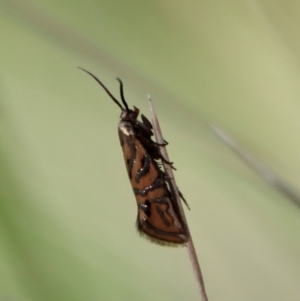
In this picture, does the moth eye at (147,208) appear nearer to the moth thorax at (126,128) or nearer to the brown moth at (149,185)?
the brown moth at (149,185)

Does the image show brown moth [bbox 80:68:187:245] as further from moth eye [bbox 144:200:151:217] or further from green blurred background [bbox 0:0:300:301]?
green blurred background [bbox 0:0:300:301]

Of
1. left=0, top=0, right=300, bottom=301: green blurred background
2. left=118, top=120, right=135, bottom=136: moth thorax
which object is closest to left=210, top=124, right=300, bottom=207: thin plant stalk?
left=0, top=0, right=300, bottom=301: green blurred background

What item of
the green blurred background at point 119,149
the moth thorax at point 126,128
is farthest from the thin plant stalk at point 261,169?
the moth thorax at point 126,128

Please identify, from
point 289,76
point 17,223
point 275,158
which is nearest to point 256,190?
point 275,158

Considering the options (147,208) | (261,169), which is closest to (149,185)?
(147,208)

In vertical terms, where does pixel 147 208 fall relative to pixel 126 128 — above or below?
below

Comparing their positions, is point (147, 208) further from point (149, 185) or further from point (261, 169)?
point (261, 169)
